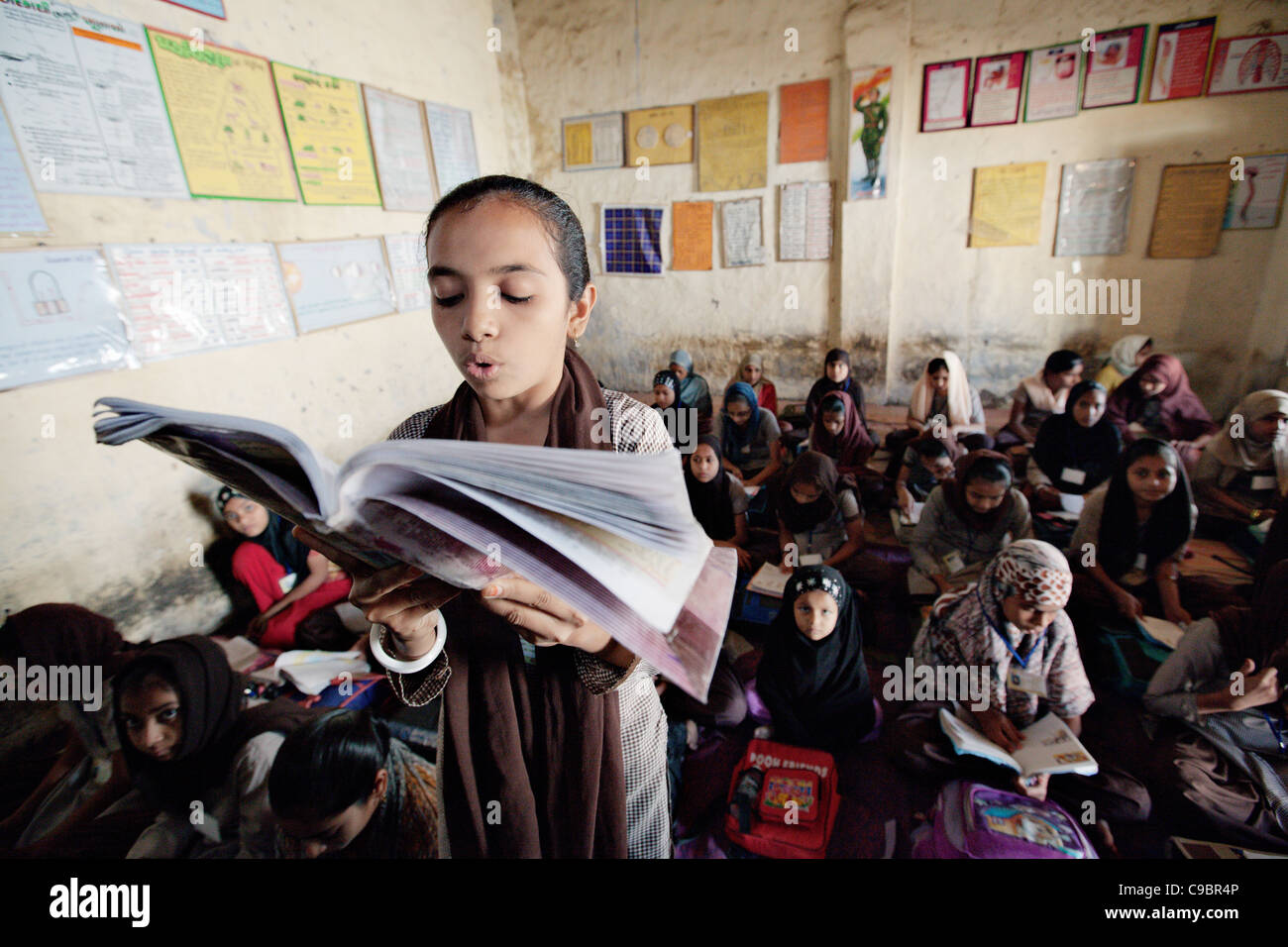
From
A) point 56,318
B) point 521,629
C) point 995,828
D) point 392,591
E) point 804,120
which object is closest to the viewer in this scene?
point 392,591

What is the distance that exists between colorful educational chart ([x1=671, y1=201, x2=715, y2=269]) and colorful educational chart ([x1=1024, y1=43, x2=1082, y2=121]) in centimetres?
287

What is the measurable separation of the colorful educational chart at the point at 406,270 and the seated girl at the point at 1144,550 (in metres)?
4.57

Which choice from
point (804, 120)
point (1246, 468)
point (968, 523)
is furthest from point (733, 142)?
point (1246, 468)

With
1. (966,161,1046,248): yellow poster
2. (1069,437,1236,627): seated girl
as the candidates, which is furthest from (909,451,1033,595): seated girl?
(966,161,1046,248): yellow poster

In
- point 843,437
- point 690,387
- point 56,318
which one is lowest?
point 843,437

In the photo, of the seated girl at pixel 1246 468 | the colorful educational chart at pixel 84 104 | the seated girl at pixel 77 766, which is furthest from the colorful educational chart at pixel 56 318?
the seated girl at pixel 1246 468

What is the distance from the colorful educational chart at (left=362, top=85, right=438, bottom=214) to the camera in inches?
165

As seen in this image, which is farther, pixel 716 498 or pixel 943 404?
pixel 943 404

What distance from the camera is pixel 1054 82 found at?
497 cm

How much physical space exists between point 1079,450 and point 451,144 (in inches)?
212

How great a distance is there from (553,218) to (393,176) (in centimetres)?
433

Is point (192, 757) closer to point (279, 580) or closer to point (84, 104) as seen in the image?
point (279, 580)

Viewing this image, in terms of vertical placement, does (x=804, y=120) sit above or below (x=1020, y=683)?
above

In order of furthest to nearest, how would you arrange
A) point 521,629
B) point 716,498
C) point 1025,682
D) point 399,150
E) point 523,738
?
point 399,150, point 716,498, point 1025,682, point 523,738, point 521,629
